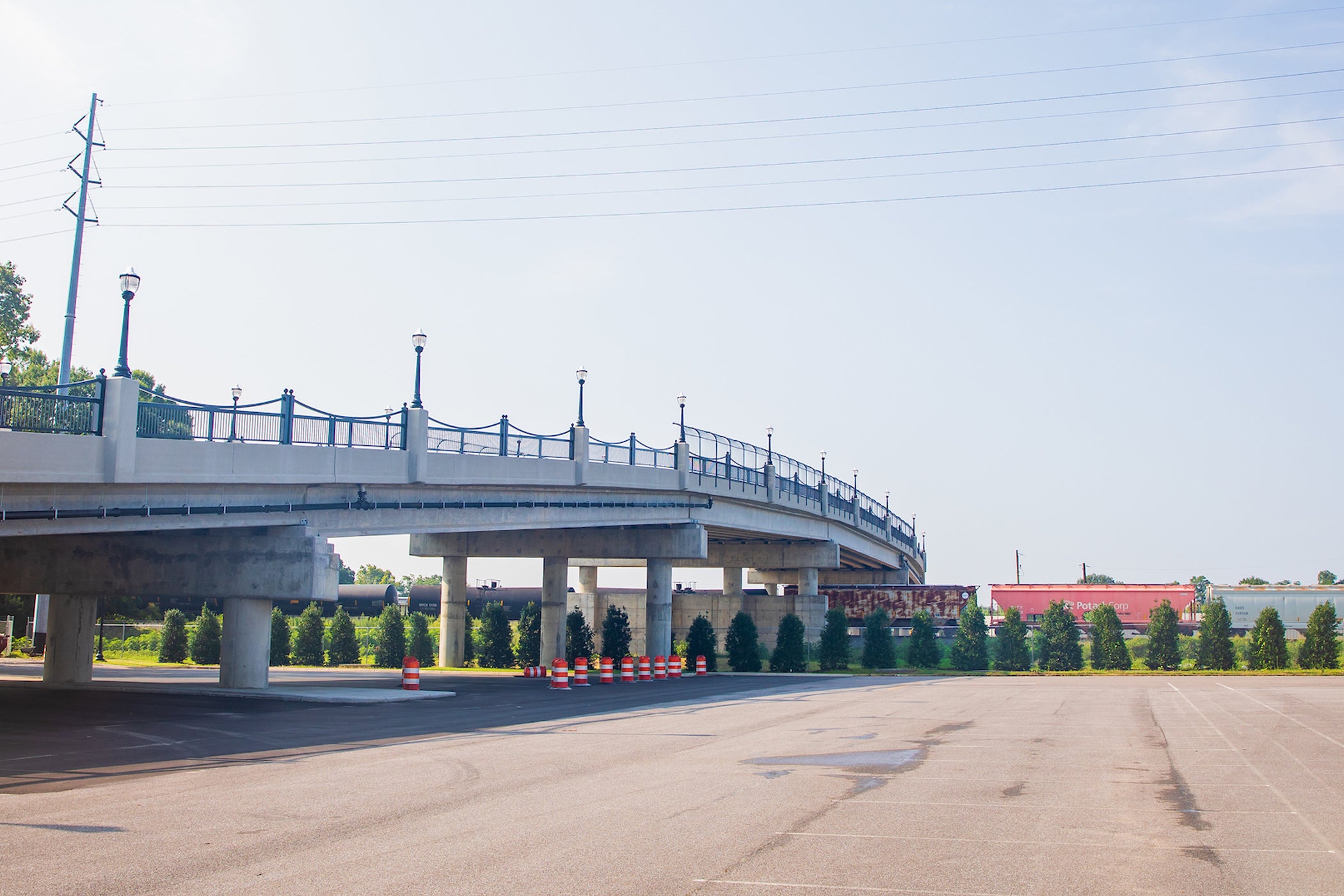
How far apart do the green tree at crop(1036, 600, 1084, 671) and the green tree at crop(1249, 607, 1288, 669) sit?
7.13m

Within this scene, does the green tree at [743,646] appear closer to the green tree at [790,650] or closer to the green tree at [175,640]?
the green tree at [790,650]

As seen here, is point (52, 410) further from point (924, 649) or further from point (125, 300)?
point (924, 649)

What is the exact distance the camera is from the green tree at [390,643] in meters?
55.5

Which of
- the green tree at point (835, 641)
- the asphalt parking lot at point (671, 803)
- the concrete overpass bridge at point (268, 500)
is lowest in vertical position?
the asphalt parking lot at point (671, 803)

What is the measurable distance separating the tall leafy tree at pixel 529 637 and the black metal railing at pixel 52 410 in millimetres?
33859

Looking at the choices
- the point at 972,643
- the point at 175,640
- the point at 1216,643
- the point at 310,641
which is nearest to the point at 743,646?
the point at 972,643

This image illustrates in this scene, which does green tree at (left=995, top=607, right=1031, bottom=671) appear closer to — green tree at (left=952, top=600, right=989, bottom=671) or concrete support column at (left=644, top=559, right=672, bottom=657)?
green tree at (left=952, top=600, right=989, bottom=671)

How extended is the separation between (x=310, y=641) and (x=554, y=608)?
50.3ft

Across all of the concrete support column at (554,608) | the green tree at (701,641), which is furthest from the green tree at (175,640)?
the green tree at (701,641)

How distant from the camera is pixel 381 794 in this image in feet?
38.5

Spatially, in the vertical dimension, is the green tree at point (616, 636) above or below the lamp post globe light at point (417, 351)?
below

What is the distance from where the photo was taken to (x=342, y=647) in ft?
190

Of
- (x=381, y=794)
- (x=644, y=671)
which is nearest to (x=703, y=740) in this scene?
(x=381, y=794)

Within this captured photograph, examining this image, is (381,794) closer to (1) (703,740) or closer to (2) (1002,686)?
(1) (703,740)
